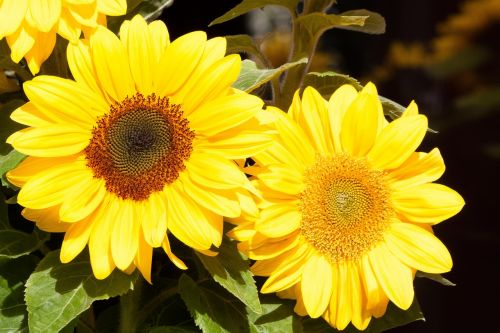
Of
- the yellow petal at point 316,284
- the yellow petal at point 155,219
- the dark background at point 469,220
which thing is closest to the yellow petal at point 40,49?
the yellow petal at point 155,219

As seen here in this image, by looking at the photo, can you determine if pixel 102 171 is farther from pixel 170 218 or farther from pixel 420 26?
pixel 420 26

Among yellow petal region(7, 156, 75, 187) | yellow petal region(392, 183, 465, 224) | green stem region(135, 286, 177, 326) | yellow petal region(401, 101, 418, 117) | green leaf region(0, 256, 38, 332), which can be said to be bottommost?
green stem region(135, 286, 177, 326)

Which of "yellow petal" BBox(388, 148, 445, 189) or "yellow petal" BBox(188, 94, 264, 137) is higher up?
"yellow petal" BBox(188, 94, 264, 137)

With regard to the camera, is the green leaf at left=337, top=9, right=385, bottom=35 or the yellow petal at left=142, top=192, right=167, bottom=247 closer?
the yellow petal at left=142, top=192, right=167, bottom=247

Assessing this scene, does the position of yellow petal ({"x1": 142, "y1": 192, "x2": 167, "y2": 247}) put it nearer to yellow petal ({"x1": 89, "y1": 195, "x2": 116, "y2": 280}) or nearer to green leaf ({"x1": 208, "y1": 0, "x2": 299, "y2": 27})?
yellow petal ({"x1": 89, "y1": 195, "x2": 116, "y2": 280})

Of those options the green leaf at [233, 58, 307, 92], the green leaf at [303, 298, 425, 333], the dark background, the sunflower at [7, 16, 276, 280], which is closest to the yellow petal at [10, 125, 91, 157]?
the sunflower at [7, 16, 276, 280]

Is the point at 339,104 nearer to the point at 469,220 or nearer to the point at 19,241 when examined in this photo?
the point at 19,241
